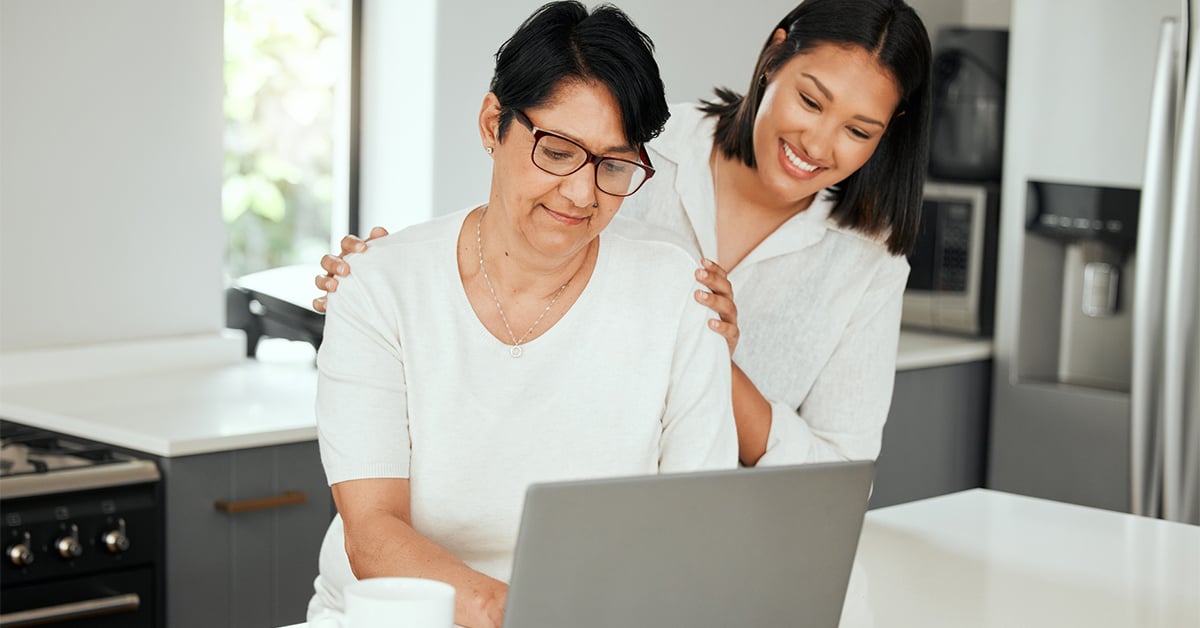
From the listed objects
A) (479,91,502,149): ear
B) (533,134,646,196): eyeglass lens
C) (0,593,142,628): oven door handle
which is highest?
(479,91,502,149): ear

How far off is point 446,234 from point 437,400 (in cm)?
19

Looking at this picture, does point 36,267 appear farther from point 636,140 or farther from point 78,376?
point 636,140

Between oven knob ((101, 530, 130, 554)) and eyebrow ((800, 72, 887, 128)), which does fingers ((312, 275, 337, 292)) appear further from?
oven knob ((101, 530, 130, 554))

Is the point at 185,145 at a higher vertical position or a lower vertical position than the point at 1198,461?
higher

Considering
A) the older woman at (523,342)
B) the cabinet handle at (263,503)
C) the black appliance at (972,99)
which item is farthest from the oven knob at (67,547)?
the black appliance at (972,99)

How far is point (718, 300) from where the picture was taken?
165cm

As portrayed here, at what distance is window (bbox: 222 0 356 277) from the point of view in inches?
119

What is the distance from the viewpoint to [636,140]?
146 centimetres

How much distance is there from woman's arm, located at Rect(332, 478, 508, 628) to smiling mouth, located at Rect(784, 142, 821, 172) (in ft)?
2.26

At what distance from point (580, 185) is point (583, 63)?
129 millimetres

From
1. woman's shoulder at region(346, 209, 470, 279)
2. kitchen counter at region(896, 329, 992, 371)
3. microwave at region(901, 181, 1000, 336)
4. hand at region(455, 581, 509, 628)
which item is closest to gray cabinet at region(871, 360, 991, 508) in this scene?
kitchen counter at region(896, 329, 992, 371)

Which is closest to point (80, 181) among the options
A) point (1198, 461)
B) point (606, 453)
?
point (606, 453)

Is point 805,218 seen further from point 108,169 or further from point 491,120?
point 108,169

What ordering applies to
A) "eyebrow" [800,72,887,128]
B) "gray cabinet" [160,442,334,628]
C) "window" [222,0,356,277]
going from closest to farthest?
"eyebrow" [800,72,887,128]
"gray cabinet" [160,442,334,628]
"window" [222,0,356,277]
